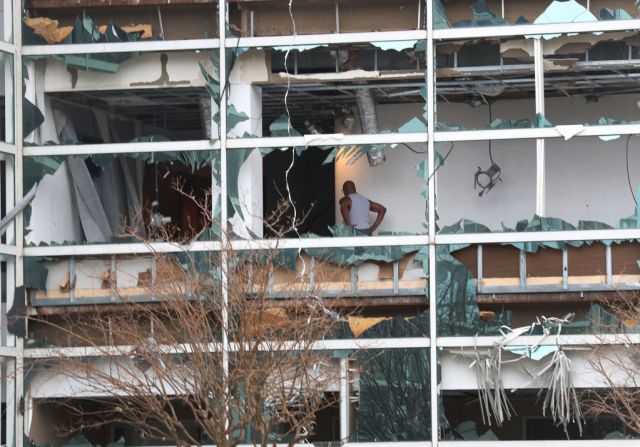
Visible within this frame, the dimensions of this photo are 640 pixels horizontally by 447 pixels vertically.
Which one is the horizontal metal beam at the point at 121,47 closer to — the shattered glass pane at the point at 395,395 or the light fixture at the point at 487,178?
the shattered glass pane at the point at 395,395

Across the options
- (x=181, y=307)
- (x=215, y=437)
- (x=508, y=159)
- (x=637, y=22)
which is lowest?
(x=215, y=437)

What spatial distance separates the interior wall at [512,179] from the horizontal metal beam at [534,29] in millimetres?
4294

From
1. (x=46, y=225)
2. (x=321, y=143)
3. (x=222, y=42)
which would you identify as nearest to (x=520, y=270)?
(x=321, y=143)

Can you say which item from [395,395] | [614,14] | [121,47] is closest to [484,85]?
[614,14]

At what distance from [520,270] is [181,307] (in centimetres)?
687

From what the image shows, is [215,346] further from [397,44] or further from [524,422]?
[524,422]

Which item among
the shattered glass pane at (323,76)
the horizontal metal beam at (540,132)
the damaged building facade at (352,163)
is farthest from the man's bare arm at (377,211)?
the horizontal metal beam at (540,132)

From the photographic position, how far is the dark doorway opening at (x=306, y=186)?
36500 mm

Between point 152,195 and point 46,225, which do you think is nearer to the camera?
point 46,225

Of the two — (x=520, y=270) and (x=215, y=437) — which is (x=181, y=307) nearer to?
(x=215, y=437)

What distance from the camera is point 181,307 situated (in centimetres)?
2523

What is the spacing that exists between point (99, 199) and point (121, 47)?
3363mm

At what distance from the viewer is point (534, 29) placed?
29141mm

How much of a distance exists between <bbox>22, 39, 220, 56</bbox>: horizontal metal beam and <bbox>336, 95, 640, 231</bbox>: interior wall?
5.18 meters
